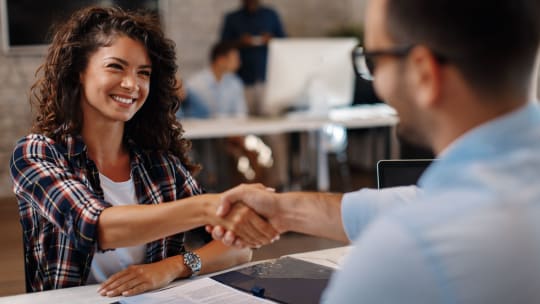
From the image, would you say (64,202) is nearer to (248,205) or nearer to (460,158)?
(248,205)

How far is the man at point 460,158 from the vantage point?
68 cm

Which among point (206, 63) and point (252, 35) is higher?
point (252, 35)

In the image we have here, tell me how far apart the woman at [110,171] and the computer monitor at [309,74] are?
2.70 meters

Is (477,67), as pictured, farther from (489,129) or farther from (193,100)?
(193,100)

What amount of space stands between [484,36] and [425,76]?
8 cm

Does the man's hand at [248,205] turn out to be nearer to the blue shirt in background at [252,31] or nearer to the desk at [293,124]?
the desk at [293,124]

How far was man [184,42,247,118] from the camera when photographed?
546 centimetres

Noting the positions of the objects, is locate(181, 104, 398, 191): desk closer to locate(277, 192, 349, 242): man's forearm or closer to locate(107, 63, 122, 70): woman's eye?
locate(107, 63, 122, 70): woman's eye

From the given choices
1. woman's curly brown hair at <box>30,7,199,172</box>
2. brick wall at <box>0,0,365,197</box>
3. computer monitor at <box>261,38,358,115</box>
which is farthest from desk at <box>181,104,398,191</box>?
woman's curly brown hair at <box>30,7,199,172</box>

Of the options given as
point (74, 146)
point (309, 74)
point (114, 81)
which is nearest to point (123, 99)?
point (114, 81)

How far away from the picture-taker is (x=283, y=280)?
4.95 ft

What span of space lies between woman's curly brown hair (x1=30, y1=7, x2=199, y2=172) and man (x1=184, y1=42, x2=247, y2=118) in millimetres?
Result: 3505

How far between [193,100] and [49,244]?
12.5 ft

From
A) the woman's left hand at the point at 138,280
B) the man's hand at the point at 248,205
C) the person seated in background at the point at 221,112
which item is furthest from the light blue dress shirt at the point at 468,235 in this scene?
the person seated in background at the point at 221,112
